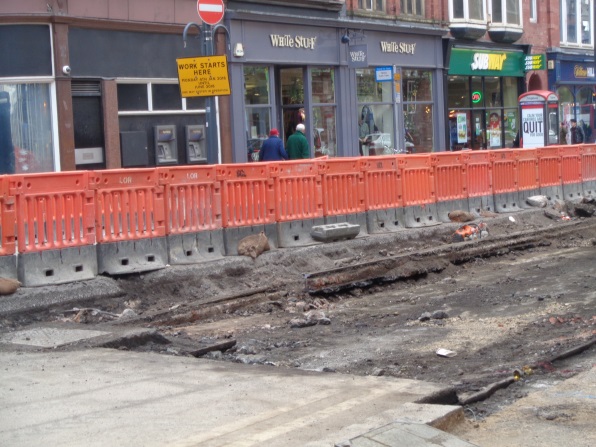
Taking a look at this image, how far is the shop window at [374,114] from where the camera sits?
90.5 feet

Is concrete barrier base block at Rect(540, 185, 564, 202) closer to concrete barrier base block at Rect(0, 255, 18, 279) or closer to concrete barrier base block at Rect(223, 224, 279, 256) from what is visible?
concrete barrier base block at Rect(223, 224, 279, 256)

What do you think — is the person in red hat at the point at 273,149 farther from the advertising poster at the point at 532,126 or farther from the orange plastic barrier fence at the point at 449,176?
the advertising poster at the point at 532,126

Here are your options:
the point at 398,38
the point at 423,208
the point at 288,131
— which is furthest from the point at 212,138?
the point at 398,38

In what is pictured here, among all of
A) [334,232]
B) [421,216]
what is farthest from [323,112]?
[334,232]

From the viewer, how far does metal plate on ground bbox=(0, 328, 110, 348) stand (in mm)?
9154

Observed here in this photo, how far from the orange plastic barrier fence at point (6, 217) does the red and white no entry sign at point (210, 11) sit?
5.51 metres

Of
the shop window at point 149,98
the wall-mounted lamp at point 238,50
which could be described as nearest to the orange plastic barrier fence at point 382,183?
the shop window at point 149,98

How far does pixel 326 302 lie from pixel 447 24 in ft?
66.0

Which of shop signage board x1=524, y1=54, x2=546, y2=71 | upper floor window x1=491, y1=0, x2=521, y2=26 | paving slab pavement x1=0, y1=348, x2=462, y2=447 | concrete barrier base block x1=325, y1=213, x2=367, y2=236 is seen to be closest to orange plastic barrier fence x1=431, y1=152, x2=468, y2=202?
concrete barrier base block x1=325, y1=213, x2=367, y2=236

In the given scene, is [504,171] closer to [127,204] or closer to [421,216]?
[421,216]

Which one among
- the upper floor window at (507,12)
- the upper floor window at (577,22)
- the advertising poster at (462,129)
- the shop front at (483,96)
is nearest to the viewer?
the shop front at (483,96)

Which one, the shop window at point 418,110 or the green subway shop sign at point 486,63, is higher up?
the green subway shop sign at point 486,63

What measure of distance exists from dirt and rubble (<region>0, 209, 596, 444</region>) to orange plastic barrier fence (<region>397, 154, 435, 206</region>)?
0.66 metres

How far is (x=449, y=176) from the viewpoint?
60.6ft
